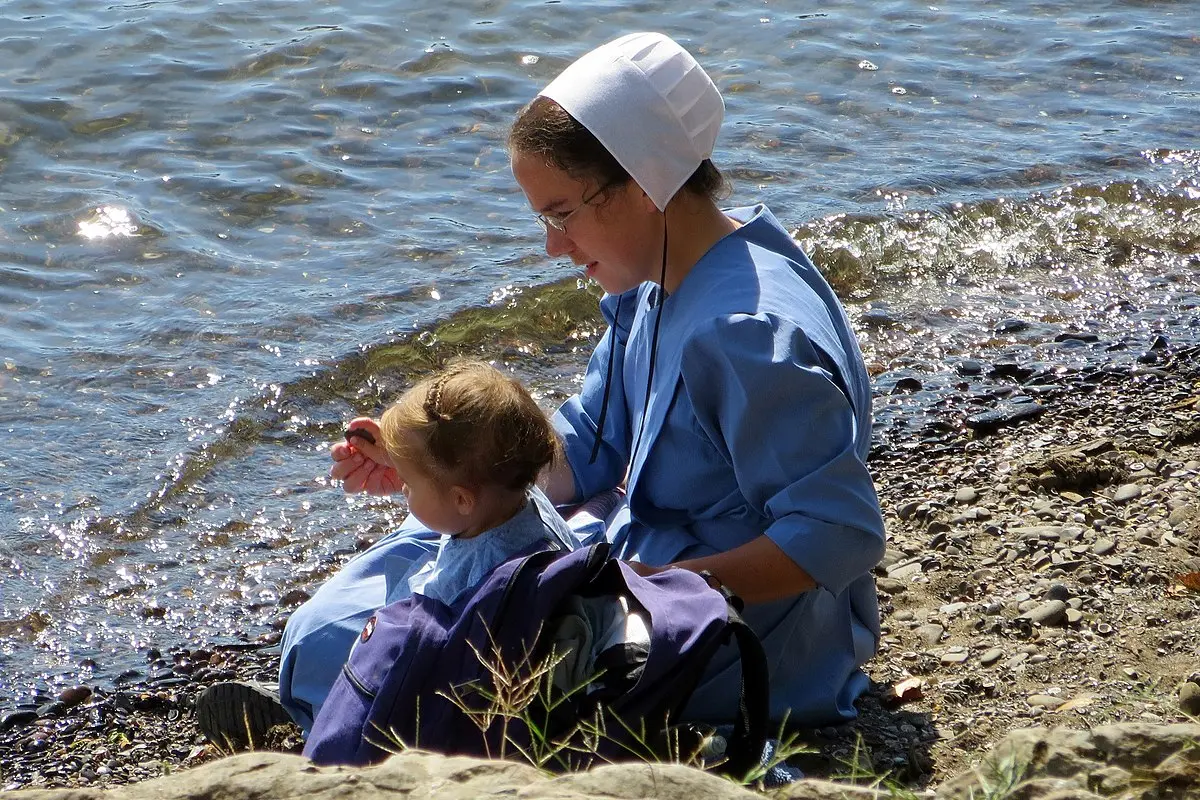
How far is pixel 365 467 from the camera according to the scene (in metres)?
3.49

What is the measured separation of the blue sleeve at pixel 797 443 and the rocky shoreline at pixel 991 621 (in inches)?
18.7

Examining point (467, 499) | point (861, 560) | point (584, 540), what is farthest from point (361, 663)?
point (861, 560)

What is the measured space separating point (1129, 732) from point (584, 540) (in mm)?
1570

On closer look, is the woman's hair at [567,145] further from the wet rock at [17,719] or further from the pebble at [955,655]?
the wet rock at [17,719]

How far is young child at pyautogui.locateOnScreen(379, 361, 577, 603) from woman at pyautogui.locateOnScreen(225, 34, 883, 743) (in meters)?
0.26

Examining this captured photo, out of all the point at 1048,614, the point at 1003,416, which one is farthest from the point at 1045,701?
the point at 1003,416

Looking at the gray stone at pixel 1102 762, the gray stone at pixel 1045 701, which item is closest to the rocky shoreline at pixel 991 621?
the gray stone at pixel 1045 701

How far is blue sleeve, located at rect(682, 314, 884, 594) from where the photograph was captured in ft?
9.82

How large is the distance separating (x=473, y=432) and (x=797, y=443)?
718 mm

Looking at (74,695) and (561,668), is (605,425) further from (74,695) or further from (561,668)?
(74,695)

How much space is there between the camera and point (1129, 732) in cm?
228

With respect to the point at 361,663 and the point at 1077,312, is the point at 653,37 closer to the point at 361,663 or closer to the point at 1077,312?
the point at 361,663

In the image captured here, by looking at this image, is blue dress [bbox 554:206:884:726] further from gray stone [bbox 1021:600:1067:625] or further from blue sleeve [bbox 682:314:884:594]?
gray stone [bbox 1021:600:1067:625]

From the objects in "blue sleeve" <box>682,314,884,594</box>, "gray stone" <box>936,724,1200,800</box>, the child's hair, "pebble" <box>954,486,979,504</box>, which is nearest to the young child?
the child's hair
